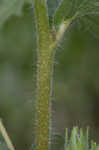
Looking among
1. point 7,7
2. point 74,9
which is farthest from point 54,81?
point 74,9

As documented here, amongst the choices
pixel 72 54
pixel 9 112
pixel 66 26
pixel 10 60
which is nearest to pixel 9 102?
pixel 9 112

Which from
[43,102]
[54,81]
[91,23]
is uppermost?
[91,23]

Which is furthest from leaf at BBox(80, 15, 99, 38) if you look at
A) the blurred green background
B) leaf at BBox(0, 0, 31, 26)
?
the blurred green background

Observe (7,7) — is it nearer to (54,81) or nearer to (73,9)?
(73,9)

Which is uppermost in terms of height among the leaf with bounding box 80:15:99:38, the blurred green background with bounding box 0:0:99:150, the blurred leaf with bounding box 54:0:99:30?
the blurred leaf with bounding box 54:0:99:30

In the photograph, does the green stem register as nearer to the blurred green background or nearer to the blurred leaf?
the blurred leaf

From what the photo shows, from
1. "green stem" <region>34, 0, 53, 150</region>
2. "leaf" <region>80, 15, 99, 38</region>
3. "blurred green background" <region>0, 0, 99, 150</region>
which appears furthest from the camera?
"blurred green background" <region>0, 0, 99, 150</region>

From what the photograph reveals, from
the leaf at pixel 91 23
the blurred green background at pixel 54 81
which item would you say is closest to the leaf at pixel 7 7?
the leaf at pixel 91 23
